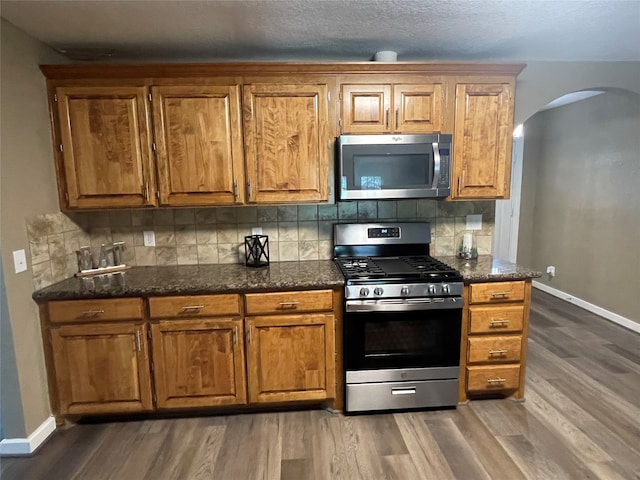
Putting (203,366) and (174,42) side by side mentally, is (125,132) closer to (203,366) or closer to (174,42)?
(174,42)

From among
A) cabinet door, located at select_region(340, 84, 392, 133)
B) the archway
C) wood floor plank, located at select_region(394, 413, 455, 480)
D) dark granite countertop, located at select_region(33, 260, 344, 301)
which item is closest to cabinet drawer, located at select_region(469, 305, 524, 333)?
wood floor plank, located at select_region(394, 413, 455, 480)

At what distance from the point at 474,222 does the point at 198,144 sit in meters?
2.17

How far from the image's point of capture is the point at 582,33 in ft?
7.47

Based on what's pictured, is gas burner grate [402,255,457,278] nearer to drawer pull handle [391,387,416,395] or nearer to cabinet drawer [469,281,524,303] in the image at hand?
cabinet drawer [469,281,524,303]

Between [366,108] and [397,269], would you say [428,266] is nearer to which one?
[397,269]

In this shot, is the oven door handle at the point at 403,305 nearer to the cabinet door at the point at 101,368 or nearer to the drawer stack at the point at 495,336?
the drawer stack at the point at 495,336

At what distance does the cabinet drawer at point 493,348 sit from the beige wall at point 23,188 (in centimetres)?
268

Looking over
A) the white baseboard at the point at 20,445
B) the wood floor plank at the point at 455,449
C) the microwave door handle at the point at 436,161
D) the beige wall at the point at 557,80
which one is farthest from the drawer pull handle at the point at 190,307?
the beige wall at the point at 557,80

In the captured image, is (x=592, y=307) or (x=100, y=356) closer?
(x=100, y=356)

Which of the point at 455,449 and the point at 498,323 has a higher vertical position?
the point at 498,323

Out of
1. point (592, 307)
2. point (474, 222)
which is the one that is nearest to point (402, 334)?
point (474, 222)

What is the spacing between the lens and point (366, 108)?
7.88 feet

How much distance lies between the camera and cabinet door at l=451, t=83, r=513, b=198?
→ 241 centimetres

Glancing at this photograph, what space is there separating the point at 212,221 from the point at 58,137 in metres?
1.09
